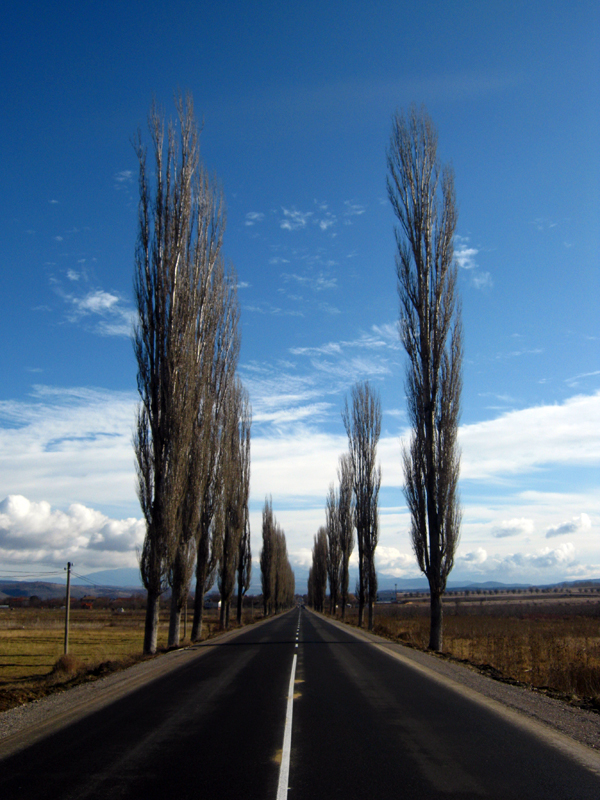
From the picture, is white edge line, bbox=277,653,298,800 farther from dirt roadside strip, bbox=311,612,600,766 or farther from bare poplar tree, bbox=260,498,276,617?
bare poplar tree, bbox=260,498,276,617

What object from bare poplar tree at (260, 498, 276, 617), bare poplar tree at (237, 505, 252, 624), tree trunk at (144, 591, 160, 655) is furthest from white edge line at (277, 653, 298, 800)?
bare poplar tree at (260, 498, 276, 617)

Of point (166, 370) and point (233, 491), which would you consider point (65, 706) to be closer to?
point (166, 370)

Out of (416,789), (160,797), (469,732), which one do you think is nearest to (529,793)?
(416,789)

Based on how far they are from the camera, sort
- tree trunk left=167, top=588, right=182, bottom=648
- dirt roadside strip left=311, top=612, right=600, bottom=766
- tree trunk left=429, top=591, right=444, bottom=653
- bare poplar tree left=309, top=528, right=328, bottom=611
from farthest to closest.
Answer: bare poplar tree left=309, top=528, right=328, bottom=611
tree trunk left=167, top=588, right=182, bottom=648
tree trunk left=429, top=591, right=444, bottom=653
dirt roadside strip left=311, top=612, right=600, bottom=766

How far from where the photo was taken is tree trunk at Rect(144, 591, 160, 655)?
1775 centimetres

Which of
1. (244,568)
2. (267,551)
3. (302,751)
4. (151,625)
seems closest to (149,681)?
(302,751)

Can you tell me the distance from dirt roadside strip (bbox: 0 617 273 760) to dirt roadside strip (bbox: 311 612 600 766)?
5985 millimetres

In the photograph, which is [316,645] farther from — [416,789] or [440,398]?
[416,789]

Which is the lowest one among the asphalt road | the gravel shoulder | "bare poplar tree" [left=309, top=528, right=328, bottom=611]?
"bare poplar tree" [left=309, top=528, right=328, bottom=611]

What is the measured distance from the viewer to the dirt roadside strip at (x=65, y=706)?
275 inches

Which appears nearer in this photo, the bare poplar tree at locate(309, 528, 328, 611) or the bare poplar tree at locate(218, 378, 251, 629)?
the bare poplar tree at locate(218, 378, 251, 629)

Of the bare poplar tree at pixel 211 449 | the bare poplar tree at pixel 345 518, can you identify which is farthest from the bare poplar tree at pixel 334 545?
the bare poplar tree at pixel 211 449

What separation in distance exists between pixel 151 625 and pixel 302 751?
13308 millimetres

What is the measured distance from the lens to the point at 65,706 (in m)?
9.04
